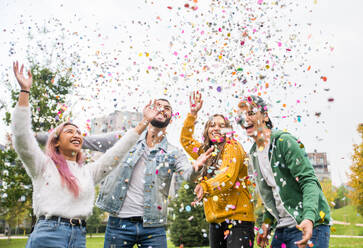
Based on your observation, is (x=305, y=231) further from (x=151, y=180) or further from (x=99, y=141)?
(x=99, y=141)

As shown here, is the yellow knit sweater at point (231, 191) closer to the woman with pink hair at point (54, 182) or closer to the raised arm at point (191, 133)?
the raised arm at point (191, 133)

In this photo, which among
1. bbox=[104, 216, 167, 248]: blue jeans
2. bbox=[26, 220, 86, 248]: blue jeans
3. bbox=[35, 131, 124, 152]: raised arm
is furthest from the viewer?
bbox=[35, 131, 124, 152]: raised arm

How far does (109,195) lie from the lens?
3820 millimetres

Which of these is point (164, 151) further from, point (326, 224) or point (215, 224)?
point (326, 224)

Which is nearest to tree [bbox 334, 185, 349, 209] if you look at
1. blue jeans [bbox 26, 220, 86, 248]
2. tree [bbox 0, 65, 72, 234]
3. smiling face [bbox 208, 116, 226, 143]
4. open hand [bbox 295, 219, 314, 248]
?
tree [bbox 0, 65, 72, 234]

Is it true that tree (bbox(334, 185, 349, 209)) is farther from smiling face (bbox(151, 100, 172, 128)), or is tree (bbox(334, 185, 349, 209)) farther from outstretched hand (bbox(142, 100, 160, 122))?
outstretched hand (bbox(142, 100, 160, 122))

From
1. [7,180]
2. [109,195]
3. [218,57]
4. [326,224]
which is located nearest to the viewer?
[326,224]

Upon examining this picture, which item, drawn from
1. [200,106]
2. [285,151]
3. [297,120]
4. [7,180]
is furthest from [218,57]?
[7,180]

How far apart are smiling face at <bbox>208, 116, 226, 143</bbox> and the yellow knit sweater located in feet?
0.73

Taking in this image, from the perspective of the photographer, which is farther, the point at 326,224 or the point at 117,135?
the point at 117,135

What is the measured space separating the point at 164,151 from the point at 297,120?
1.72 meters

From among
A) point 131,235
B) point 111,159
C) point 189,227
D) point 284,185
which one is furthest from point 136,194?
point 189,227

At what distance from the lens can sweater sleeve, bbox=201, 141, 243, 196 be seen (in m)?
3.22

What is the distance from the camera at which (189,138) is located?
15.1 feet
